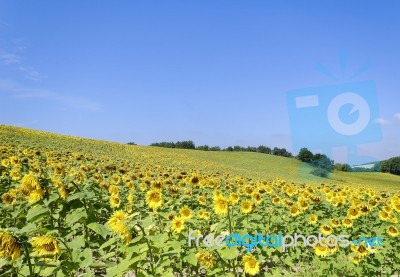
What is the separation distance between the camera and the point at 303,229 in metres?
7.78

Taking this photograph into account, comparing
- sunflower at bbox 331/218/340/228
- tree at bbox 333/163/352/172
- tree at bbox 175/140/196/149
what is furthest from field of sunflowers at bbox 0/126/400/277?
tree at bbox 175/140/196/149

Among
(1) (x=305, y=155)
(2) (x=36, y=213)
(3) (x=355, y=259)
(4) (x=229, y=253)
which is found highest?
(1) (x=305, y=155)

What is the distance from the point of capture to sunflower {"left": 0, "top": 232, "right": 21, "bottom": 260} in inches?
94.9

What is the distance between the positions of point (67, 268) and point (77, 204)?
1151 millimetres

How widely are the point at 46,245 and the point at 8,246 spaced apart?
1.75ft

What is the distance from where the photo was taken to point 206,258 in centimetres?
429

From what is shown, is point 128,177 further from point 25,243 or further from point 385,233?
point 25,243

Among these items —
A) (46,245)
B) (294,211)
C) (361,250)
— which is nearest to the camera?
(46,245)

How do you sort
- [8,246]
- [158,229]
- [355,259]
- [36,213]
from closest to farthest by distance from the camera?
[8,246] → [36,213] → [158,229] → [355,259]

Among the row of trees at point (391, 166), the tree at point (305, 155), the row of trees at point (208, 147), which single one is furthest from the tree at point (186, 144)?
the row of trees at point (391, 166)

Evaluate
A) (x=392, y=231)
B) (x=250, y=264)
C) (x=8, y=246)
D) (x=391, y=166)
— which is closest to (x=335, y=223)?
(x=392, y=231)

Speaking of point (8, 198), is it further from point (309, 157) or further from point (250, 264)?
point (309, 157)

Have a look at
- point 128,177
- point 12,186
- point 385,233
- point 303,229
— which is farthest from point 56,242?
point 128,177

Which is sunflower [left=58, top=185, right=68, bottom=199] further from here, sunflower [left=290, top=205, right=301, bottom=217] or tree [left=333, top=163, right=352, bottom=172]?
tree [left=333, top=163, right=352, bottom=172]
